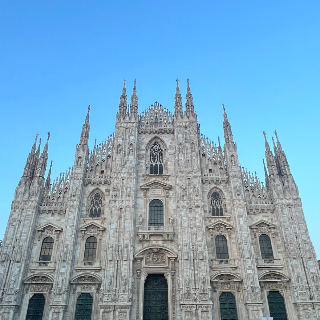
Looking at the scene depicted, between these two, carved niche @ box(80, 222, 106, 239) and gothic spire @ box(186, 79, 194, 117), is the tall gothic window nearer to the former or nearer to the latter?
gothic spire @ box(186, 79, 194, 117)

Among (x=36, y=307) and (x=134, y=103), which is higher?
(x=134, y=103)

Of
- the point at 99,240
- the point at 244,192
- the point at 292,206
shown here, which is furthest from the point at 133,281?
the point at 292,206

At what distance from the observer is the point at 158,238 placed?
24.2 metres

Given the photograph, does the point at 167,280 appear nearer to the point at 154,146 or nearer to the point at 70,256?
the point at 70,256

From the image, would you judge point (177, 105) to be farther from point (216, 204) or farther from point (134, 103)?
point (216, 204)

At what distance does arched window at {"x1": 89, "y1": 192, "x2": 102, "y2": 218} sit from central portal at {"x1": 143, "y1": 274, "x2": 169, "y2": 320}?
21.8 feet

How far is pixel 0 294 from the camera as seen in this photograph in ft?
70.9

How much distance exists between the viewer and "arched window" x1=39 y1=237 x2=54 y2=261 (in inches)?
940

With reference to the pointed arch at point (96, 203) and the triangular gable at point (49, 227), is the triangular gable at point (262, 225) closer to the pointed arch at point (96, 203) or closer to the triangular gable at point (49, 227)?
the pointed arch at point (96, 203)

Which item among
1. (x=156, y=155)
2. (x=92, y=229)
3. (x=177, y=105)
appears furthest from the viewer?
(x=177, y=105)

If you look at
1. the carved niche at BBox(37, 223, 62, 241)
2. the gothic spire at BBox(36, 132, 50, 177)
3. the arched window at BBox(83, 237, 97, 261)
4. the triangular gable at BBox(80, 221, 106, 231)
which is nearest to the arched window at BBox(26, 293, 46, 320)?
the arched window at BBox(83, 237, 97, 261)

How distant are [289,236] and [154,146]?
13.7 metres

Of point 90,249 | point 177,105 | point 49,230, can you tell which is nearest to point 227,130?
point 177,105

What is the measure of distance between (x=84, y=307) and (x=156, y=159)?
43.4 ft
